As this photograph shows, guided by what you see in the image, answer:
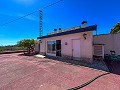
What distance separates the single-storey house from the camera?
34.4 ft

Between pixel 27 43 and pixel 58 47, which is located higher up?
pixel 27 43

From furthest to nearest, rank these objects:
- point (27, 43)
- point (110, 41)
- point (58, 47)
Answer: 1. point (27, 43)
2. point (58, 47)
3. point (110, 41)

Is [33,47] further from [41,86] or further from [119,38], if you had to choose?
[41,86]

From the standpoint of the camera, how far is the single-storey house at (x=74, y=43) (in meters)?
10.5

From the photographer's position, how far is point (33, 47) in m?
21.5

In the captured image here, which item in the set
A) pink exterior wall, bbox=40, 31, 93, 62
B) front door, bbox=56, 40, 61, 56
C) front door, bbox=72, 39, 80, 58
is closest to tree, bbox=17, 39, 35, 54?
pink exterior wall, bbox=40, 31, 93, 62

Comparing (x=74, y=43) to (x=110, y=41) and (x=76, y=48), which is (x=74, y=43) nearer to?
(x=76, y=48)

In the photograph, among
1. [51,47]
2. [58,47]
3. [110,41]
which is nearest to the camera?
[110,41]

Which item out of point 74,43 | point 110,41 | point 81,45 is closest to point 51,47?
point 74,43

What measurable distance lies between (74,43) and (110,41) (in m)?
3.98

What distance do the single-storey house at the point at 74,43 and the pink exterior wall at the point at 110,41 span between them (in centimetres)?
271

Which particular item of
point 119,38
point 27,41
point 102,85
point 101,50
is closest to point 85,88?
point 102,85

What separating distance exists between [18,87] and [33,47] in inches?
669

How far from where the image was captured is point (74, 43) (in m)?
12.1
